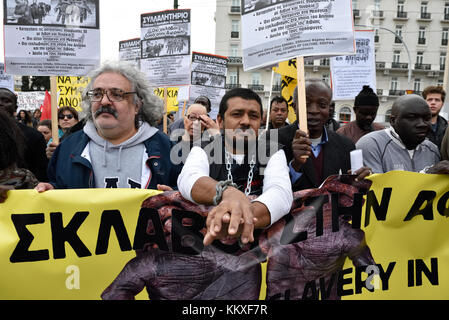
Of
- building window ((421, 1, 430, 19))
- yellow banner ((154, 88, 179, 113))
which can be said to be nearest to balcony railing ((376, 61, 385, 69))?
building window ((421, 1, 430, 19))

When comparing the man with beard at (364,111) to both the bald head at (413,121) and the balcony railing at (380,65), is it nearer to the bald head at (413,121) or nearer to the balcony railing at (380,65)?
the bald head at (413,121)

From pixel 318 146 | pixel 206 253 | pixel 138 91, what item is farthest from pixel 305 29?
pixel 206 253

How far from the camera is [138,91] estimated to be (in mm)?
2994

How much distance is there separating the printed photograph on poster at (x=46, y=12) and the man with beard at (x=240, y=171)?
6.28 feet

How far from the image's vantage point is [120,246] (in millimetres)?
2379

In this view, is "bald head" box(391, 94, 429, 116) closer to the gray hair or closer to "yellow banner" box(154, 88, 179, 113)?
the gray hair

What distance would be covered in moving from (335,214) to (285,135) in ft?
3.11

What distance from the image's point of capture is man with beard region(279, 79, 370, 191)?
3.02 meters

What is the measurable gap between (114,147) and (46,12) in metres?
1.66

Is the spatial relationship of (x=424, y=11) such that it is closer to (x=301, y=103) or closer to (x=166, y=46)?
(x=166, y=46)

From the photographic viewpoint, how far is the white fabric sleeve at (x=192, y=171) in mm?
2162
